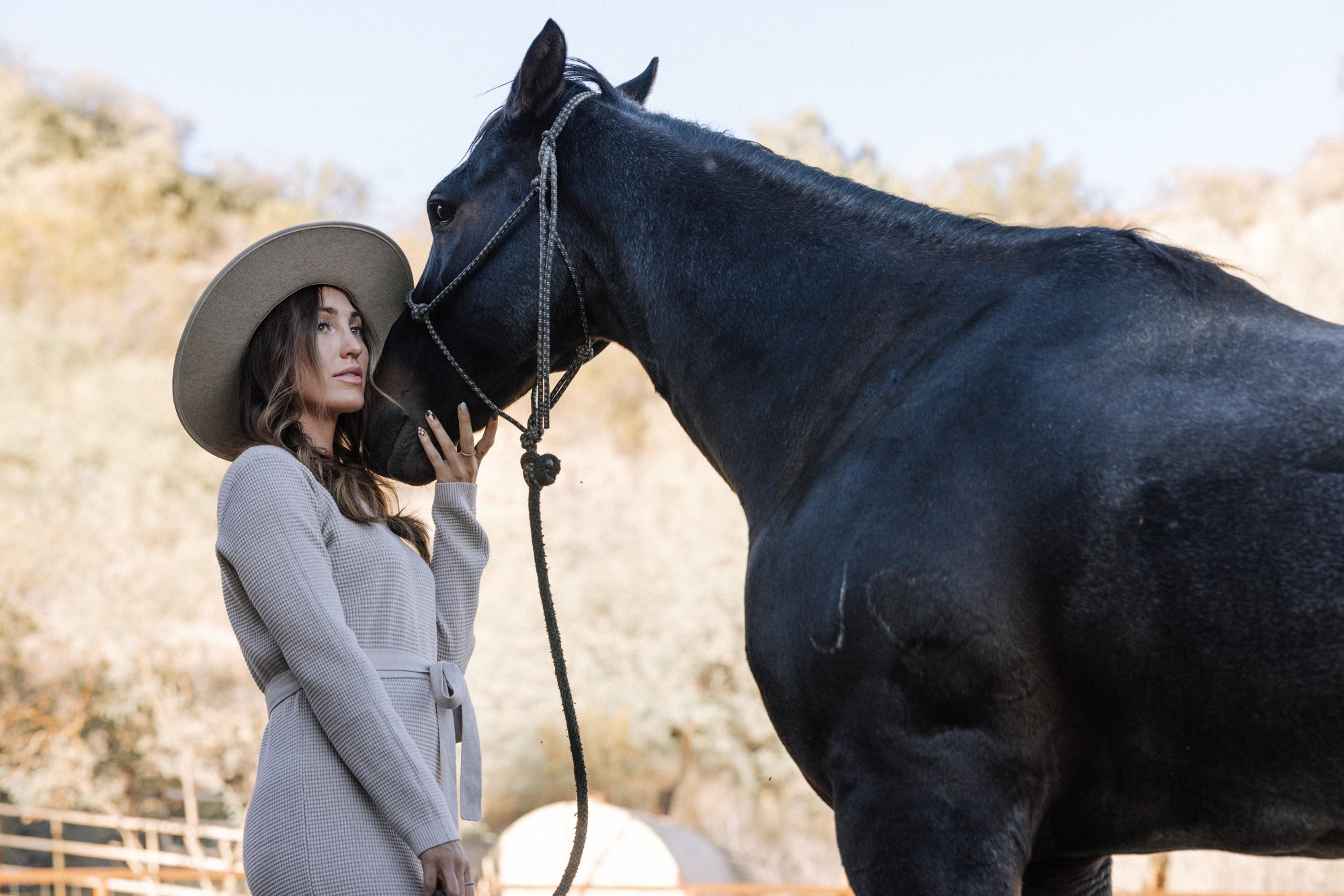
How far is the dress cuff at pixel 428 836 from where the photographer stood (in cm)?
186

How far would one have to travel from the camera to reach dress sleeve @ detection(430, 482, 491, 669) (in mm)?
2494

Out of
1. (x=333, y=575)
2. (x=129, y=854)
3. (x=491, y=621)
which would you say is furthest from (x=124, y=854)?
(x=333, y=575)

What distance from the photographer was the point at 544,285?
2.42 metres

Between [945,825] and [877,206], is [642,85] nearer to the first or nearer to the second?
[877,206]

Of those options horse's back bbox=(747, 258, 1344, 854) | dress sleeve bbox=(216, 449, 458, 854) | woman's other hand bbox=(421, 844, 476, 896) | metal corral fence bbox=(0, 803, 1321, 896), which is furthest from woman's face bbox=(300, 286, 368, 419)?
metal corral fence bbox=(0, 803, 1321, 896)

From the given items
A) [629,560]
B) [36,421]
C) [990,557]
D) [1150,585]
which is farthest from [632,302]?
[36,421]

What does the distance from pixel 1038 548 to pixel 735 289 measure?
3.03 ft

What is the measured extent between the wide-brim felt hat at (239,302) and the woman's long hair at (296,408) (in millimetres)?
33

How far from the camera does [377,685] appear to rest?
1915 mm

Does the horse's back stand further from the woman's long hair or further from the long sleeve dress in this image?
the woman's long hair

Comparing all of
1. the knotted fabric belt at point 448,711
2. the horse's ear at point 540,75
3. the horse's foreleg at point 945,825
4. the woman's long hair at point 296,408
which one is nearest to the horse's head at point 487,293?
the horse's ear at point 540,75

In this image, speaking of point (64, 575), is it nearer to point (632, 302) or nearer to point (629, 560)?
point (629, 560)

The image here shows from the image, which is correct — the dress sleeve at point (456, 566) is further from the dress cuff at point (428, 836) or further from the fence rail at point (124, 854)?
the fence rail at point (124, 854)

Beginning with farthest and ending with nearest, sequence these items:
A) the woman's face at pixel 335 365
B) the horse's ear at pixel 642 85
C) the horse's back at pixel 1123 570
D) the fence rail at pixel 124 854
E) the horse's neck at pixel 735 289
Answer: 1. the fence rail at pixel 124 854
2. the horse's ear at pixel 642 85
3. the woman's face at pixel 335 365
4. the horse's neck at pixel 735 289
5. the horse's back at pixel 1123 570
